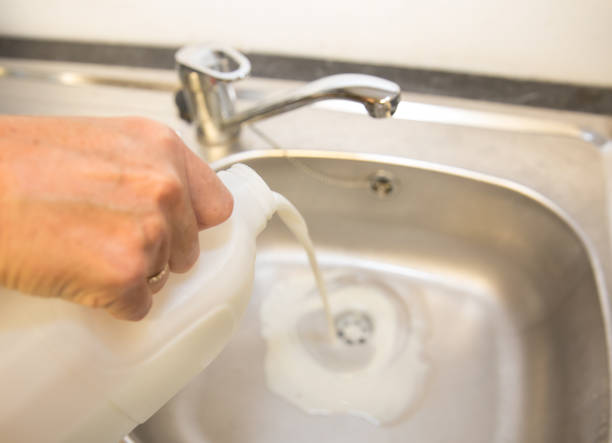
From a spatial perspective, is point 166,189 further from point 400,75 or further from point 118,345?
point 400,75

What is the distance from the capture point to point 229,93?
0.56m

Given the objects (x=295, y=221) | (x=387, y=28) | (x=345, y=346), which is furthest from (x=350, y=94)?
(x=345, y=346)

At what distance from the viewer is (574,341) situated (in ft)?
1.63

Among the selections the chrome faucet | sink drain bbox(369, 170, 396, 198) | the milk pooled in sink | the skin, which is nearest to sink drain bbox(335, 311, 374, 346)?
the milk pooled in sink

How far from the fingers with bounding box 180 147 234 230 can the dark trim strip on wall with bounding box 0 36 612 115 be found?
416mm

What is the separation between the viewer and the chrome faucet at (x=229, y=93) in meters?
0.43

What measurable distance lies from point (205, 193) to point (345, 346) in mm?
383

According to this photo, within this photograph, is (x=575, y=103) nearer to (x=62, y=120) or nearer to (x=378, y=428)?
(x=378, y=428)

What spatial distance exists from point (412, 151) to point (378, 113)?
0.61 feet

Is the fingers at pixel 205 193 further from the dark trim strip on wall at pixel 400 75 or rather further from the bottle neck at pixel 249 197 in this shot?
the dark trim strip on wall at pixel 400 75

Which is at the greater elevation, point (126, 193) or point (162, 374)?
point (126, 193)

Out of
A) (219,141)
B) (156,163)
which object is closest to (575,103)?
(219,141)

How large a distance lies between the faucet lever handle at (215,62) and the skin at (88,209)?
214 millimetres

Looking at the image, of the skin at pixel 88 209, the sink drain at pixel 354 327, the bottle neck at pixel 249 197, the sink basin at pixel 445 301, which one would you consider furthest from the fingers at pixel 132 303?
the sink drain at pixel 354 327
